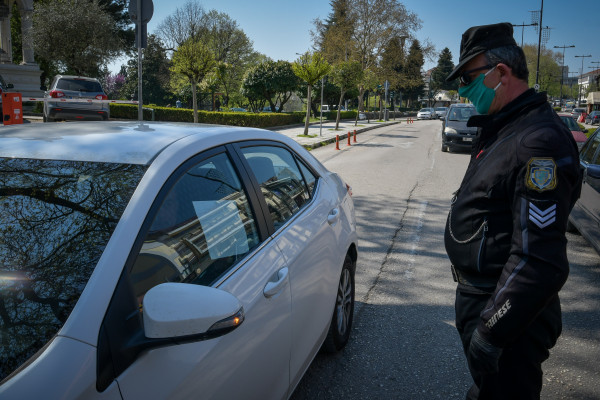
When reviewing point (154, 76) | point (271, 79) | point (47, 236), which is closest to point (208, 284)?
point (47, 236)

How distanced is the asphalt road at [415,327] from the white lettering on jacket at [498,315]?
149cm

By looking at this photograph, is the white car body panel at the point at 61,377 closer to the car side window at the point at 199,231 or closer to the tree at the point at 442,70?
the car side window at the point at 199,231

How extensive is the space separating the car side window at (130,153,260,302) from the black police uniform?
0.94m

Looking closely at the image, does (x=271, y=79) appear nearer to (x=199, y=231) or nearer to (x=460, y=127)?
(x=460, y=127)

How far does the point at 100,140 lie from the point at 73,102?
16131 millimetres

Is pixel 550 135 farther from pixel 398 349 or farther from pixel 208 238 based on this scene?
pixel 398 349

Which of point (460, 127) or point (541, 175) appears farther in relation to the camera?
point (460, 127)

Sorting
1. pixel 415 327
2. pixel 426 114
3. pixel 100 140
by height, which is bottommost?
pixel 415 327

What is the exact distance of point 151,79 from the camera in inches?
2287

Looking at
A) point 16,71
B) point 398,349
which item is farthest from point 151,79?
point 398,349

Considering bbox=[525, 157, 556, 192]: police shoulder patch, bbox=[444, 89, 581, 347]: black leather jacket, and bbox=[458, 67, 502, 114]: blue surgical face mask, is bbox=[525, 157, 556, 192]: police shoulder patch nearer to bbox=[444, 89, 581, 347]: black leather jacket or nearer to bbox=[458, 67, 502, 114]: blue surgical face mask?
bbox=[444, 89, 581, 347]: black leather jacket

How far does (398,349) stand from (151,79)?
5959cm

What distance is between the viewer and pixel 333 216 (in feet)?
10.6

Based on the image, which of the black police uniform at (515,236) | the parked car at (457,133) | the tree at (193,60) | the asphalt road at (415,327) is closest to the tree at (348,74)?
the parked car at (457,133)
